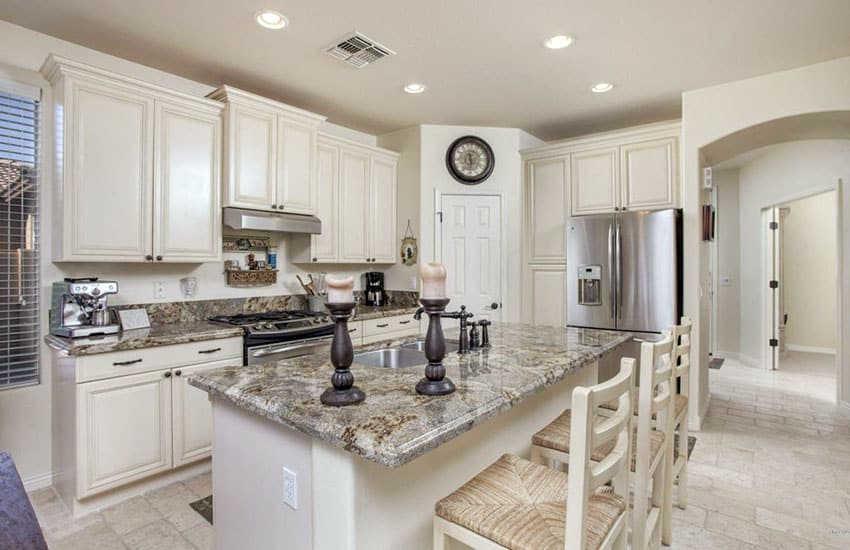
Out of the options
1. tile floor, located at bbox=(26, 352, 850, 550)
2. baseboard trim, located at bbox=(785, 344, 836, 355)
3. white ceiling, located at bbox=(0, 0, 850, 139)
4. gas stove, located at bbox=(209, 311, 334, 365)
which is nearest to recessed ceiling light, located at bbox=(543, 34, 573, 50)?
white ceiling, located at bbox=(0, 0, 850, 139)

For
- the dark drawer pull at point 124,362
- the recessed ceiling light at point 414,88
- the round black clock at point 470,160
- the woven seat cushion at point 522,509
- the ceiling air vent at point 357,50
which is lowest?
the woven seat cushion at point 522,509

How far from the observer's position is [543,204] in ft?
14.2

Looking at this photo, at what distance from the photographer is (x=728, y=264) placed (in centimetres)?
609

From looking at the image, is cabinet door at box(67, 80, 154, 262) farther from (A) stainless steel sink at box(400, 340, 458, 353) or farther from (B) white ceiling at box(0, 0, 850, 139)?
(A) stainless steel sink at box(400, 340, 458, 353)

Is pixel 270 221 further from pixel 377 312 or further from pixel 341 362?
pixel 341 362

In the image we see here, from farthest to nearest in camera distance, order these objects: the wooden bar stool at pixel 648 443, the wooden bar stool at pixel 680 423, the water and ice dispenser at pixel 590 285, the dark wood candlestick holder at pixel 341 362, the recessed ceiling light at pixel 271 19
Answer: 1. the water and ice dispenser at pixel 590 285
2. the recessed ceiling light at pixel 271 19
3. the wooden bar stool at pixel 680 423
4. the wooden bar stool at pixel 648 443
5. the dark wood candlestick holder at pixel 341 362

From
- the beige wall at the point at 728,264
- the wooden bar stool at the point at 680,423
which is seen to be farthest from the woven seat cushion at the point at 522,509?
the beige wall at the point at 728,264

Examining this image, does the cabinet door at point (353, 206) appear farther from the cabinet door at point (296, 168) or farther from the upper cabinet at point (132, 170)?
the upper cabinet at point (132, 170)

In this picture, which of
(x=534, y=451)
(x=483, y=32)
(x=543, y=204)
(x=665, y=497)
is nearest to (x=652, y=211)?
(x=543, y=204)

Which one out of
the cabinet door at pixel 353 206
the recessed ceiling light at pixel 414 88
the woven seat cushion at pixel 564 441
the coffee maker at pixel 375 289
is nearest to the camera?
the woven seat cushion at pixel 564 441

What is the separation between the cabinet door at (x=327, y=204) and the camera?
12.6ft

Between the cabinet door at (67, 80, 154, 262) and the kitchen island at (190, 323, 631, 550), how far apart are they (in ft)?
5.22

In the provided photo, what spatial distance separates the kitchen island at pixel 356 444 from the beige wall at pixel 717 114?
7.16ft

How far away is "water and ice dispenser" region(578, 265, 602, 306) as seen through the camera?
12.3 ft
